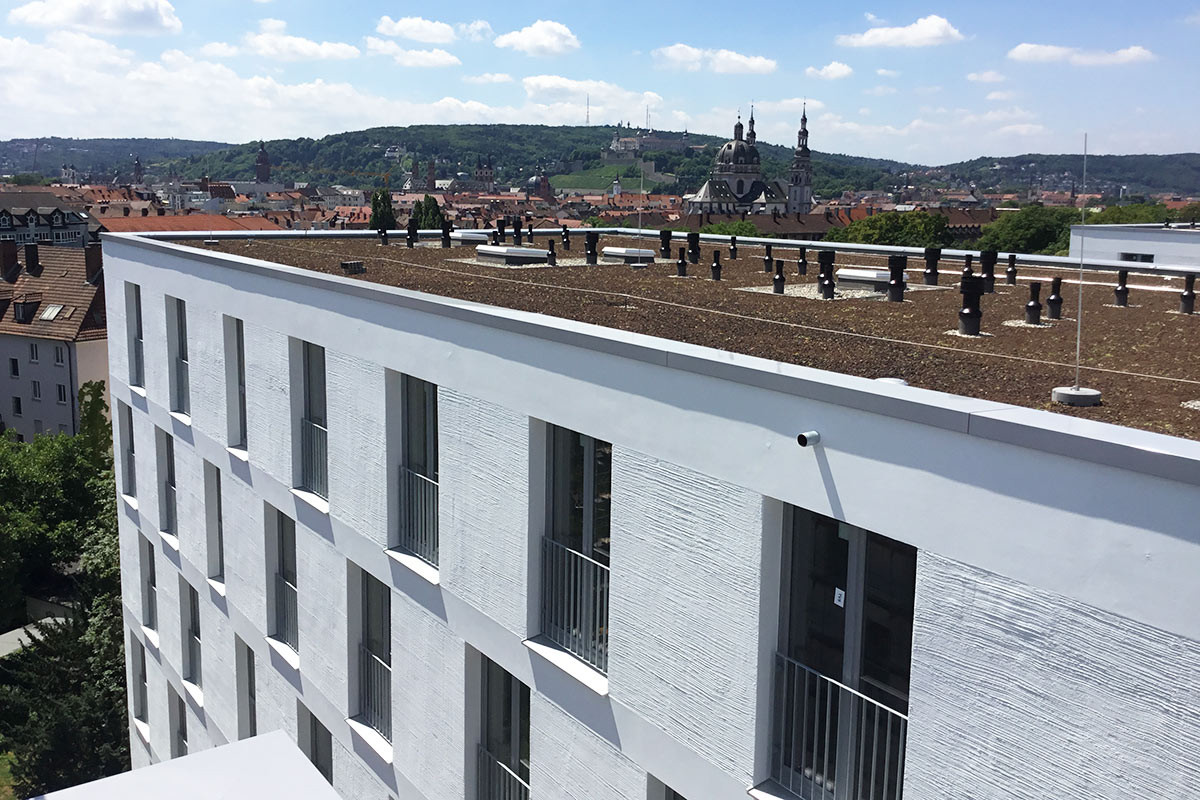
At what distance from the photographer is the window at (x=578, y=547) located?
28.3ft

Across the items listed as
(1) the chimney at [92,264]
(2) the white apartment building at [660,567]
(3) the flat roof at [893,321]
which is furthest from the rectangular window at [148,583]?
(1) the chimney at [92,264]

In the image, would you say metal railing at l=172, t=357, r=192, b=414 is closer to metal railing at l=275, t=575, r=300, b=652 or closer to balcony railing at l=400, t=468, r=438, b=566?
metal railing at l=275, t=575, r=300, b=652

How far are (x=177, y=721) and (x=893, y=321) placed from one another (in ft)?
49.6

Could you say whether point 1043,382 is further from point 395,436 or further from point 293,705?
point 293,705

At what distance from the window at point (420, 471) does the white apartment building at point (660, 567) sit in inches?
1.6

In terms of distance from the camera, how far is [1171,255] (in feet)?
93.2

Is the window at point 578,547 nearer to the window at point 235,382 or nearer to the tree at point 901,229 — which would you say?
the window at point 235,382

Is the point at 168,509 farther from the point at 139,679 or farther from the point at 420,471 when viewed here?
the point at 420,471

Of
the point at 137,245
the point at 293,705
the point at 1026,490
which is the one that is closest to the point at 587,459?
the point at 1026,490

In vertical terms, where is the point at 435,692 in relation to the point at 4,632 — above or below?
above

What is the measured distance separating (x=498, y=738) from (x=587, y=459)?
3233 millimetres

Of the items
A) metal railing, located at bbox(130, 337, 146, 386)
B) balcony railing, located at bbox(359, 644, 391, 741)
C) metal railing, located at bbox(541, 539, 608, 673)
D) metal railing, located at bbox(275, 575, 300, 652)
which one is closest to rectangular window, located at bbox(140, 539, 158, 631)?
metal railing, located at bbox(130, 337, 146, 386)

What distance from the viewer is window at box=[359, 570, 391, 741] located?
39.1 ft

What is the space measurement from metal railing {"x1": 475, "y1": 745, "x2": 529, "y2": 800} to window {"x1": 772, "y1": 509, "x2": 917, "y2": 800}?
3522 mm
